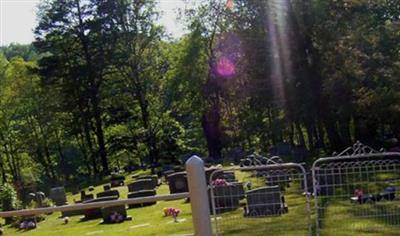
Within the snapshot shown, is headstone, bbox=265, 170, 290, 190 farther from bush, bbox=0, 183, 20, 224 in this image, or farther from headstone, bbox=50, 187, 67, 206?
headstone, bbox=50, 187, 67, 206

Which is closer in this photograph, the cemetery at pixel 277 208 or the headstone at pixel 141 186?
Result: the cemetery at pixel 277 208

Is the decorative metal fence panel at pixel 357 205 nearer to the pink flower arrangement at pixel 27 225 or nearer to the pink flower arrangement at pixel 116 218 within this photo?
the pink flower arrangement at pixel 116 218

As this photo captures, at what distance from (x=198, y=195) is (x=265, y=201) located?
8.02 m

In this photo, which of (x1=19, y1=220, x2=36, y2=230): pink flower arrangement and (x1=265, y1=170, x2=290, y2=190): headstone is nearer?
(x1=265, y1=170, x2=290, y2=190): headstone

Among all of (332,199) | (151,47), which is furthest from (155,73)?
(332,199)

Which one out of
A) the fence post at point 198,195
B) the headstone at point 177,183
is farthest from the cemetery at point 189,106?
the fence post at point 198,195

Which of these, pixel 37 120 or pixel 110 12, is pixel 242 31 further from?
pixel 37 120

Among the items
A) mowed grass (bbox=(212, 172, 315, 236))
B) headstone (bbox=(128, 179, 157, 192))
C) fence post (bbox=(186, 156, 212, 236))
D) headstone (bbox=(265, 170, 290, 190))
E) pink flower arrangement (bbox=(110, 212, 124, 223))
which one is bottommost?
pink flower arrangement (bbox=(110, 212, 124, 223))

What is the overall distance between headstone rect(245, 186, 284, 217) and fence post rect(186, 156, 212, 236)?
23.6ft

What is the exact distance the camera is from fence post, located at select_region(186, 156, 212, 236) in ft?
15.3

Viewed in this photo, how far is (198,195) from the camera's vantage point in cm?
469

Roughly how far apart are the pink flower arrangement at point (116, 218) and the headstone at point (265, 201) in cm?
546

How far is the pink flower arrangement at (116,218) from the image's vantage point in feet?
54.5

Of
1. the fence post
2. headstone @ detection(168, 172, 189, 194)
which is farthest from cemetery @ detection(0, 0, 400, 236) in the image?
the fence post
